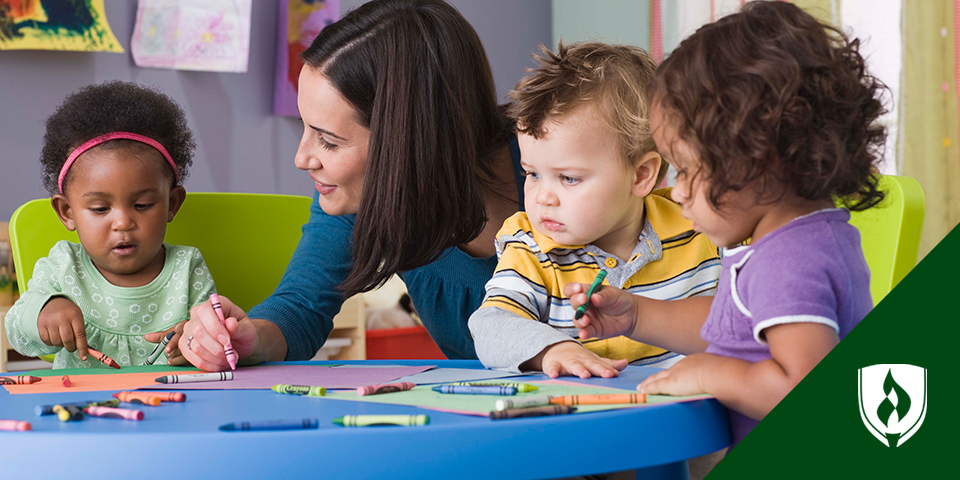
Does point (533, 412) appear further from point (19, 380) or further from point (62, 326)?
point (62, 326)

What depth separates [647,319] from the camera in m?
0.82

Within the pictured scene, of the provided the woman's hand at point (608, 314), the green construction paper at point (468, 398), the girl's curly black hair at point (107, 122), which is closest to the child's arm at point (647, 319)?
the woman's hand at point (608, 314)

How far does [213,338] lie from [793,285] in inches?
24.3

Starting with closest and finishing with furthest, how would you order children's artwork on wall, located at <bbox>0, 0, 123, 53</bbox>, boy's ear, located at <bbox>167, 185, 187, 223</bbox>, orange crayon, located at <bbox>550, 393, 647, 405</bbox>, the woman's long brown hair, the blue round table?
the blue round table < orange crayon, located at <bbox>550, 393, 647, 405</bbox> < the woman's long brown hair < boy's ear, located at <bbox>167, 185, 187, 223</bbox> < children's artwork on wall, located at <bbox>0, 0, 123, 53</bbox>

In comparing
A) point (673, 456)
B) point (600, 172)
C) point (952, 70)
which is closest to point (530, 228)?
point (600, 172)

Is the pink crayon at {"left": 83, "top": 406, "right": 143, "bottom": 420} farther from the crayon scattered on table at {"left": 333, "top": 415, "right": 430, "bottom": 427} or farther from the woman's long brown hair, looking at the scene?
the woman's long brown hair

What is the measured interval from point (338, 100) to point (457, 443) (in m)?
0.75

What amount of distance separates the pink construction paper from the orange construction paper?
0.12ft

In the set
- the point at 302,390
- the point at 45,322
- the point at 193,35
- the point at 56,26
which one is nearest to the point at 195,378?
the point at 302,390

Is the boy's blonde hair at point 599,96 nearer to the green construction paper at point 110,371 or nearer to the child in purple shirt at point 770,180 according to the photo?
the child in purple shirt at point 770,180

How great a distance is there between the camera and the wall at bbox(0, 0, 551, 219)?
7.98 ft

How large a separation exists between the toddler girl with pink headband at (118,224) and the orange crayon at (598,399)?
95 centimetres

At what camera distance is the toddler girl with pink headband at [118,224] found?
1340mm

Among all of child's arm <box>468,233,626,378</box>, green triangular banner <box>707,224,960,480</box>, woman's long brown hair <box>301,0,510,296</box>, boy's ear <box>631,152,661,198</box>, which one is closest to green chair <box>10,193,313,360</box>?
woman's long brown hair <box>301,0,510,296</box>
